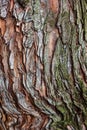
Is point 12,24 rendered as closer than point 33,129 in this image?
Yes

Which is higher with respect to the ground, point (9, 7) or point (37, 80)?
point (9, 7)

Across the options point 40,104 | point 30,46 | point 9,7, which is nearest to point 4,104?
point 40,104

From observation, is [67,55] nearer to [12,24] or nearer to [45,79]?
[45,79]

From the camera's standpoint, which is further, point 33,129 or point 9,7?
point 33,129

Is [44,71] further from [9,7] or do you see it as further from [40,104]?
[9,7]

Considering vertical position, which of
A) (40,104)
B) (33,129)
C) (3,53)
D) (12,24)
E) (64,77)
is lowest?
Answer: (33,129)

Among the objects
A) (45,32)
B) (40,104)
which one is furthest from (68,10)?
(40,104)
